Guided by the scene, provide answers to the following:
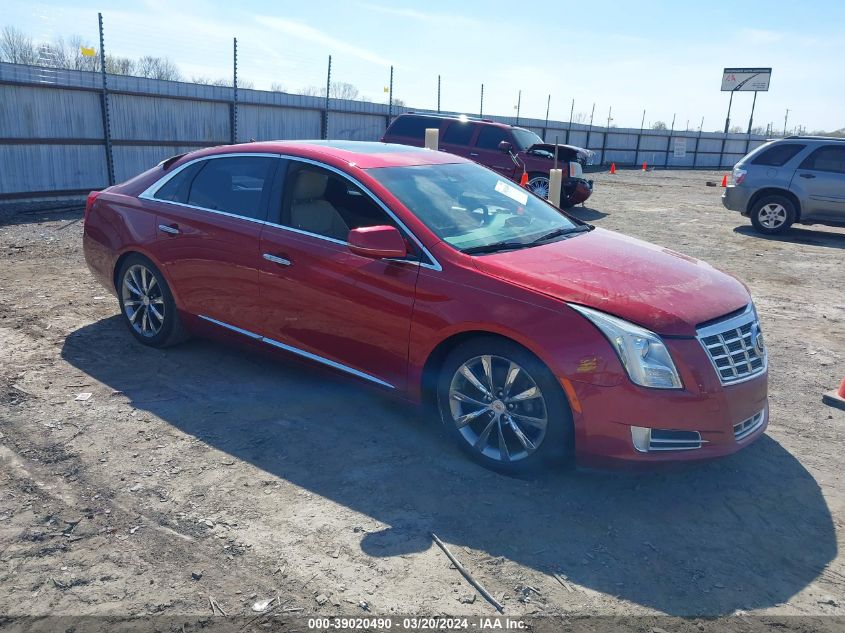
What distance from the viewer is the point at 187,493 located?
373 cm

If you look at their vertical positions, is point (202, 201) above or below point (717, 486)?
above

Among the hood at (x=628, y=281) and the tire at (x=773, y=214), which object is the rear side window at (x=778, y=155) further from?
the hood at (x=628, y=281)

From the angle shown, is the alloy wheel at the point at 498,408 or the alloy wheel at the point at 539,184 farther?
the alloy wheel at the point at 539,184

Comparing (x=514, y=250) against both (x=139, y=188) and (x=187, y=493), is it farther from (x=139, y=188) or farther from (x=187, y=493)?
(x=139, y=188)

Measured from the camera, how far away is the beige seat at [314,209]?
463cm

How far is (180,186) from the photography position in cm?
555

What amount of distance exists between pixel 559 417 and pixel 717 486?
3.55 ft

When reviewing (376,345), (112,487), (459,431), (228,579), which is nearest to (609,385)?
(459,431)

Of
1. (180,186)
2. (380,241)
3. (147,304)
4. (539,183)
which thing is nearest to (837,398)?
(380,241)

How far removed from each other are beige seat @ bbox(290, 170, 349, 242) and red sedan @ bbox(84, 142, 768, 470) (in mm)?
11

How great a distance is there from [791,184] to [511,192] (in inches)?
397

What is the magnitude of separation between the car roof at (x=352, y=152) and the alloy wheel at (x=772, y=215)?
33.7ft

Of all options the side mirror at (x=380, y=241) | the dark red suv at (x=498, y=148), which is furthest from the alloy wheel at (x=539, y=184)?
the side mirror at (x=380, y=241)

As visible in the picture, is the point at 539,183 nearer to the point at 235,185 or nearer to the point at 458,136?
the point at 458,136
